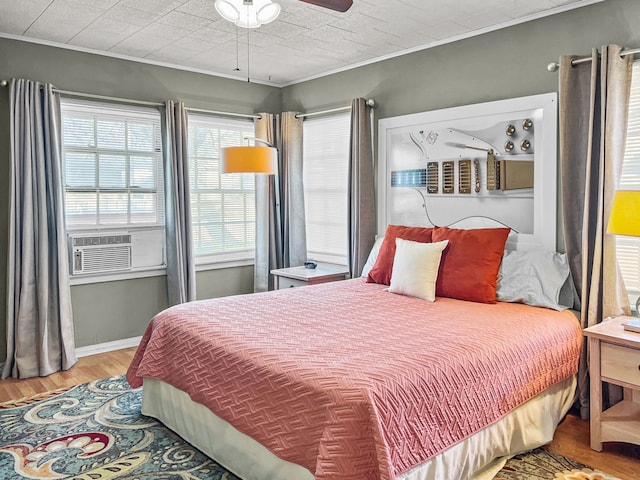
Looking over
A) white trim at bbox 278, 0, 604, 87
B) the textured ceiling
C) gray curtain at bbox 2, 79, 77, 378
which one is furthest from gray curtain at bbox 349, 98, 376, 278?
gray curtain at bbox 2, 79, 77, 378

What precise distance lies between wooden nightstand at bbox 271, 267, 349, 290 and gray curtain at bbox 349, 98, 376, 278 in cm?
17

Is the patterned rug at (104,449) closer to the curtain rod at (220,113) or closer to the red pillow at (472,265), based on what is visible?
the red pillow at (472,265)

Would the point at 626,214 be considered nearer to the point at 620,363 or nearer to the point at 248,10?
the point at 620,363

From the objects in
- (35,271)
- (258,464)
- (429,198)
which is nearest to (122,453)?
(258,464)

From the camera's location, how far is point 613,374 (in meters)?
2.53

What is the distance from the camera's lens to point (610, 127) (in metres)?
2.81

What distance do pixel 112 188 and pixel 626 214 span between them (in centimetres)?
371

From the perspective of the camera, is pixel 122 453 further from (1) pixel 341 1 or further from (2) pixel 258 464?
(1) pixel 341 1

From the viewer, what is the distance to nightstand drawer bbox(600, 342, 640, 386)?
245 cm

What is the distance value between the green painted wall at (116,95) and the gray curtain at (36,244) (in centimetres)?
16

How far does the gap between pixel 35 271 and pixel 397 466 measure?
3120 mm

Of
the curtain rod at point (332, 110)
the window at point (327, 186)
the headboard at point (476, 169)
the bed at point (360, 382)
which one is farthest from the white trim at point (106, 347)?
the curtain rod at point (332, 110)

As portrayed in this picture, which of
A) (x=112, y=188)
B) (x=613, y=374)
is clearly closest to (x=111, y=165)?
(x=112, y=188)

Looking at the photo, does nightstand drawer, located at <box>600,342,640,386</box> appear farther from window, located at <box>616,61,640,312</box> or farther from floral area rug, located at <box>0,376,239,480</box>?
floral area rug, located at <box>0,376,239,480</box>
